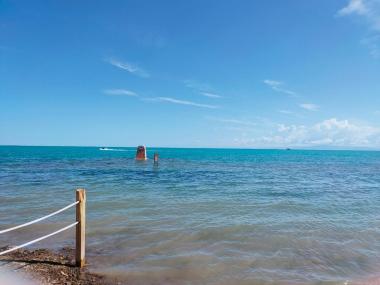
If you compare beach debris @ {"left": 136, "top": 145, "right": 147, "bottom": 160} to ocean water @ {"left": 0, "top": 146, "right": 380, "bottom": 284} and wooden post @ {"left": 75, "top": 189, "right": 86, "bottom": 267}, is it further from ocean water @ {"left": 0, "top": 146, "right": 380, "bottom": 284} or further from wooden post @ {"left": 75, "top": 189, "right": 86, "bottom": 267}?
wooden post @ {"left": 75, "top": 189, "right": 86, "bottom": 267}

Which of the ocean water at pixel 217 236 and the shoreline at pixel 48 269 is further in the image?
the ocean water at pixel 217 236

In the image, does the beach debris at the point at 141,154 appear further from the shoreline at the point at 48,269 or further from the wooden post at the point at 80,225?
the wooden post at the point at 80,225

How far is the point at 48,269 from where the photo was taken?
675 cm

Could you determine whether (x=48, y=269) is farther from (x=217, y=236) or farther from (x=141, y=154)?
(x=141, y=154)

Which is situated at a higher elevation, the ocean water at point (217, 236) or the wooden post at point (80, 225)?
the wooden post at point (80, 225)

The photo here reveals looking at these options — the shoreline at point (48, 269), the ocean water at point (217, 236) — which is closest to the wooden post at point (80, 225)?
the shoreline at point (48, 269)

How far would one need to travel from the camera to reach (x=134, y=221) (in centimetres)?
1165

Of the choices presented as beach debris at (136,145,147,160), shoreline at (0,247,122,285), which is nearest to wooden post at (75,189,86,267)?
shoreline at (0,247,122,285)

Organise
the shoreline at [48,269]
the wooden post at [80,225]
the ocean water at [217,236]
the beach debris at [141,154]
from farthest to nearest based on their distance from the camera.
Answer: the beach debris at [141,154]
the ocean water at [217,236]
the wooden post at [80,225]
the shoreline at [48,269]

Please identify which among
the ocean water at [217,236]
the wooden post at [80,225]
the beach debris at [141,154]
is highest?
the beach debris at [141,154]

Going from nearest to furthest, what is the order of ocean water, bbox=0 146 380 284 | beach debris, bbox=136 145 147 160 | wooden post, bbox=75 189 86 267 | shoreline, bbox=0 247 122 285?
shoreline, bbox=0 247 122 285 < wooden post, bbox=75 189 86 267 < ocean water, bbox=0 146 380 284 < beach debris, bbox=136 145 147 160

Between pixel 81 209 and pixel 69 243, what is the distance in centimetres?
267

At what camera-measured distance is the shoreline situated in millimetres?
6331

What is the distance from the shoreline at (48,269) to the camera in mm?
6331
